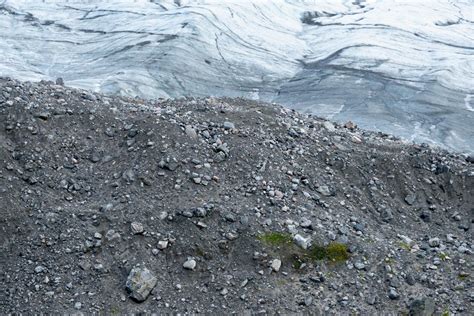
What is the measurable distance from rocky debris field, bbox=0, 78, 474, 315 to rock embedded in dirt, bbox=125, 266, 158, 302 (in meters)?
0.02

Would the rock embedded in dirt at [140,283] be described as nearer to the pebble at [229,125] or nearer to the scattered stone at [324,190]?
the scattered stone at [324,190]

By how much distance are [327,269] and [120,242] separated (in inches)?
135

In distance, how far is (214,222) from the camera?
33.8 ft

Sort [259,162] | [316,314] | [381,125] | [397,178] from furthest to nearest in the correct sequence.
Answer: [381,125] → [397,178] → [259,162] → [316,314]

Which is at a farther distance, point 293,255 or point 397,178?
point 397,178

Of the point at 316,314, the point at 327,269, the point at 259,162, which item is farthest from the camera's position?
the point at 259,162

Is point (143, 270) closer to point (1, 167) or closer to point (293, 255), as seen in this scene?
point (293, 255)

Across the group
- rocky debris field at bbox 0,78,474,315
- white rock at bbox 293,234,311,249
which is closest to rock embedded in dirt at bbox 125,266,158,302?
rocky debris field at bbox 0,78,474,315

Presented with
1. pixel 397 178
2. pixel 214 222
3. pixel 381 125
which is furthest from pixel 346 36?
pixel 214 222

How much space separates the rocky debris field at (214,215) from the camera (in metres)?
9.44

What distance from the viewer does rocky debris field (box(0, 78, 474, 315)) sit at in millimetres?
9438

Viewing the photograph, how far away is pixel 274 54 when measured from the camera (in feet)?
115

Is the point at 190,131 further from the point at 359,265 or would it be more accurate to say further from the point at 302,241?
the point at 359,265

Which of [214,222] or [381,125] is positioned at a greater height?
[214,222]
